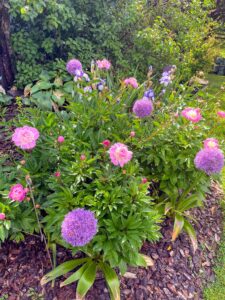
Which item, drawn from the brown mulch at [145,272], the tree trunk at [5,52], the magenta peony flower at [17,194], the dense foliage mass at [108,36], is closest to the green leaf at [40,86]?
the dense foliage mass at [108,36]

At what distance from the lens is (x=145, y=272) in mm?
2109

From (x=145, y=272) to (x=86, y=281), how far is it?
1.67 feet

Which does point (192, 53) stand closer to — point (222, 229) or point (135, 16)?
point (135, 16)

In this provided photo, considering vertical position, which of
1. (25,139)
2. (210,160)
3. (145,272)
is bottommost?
(145,272)

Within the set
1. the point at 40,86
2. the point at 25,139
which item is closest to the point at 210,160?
the point at 25,139

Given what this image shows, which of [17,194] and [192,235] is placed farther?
[192,235]

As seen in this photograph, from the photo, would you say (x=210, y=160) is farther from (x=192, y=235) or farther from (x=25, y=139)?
(x=25, y=139)

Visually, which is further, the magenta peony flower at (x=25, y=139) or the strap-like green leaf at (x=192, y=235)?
the strap-like green leaf at (x=192, y=235)

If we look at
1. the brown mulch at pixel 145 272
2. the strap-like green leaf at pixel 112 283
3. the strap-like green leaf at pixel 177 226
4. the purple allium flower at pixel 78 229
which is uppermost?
the purple allium flower at pixel 78 229

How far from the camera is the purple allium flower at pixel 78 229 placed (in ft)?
4.83

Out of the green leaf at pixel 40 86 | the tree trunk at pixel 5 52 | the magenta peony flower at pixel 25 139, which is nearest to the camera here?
the magenta peony flower at pixel 25 139

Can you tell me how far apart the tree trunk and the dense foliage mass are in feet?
0.29

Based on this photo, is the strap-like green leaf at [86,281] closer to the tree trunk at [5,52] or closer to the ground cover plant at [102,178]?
the ground cover plant at [102,178]

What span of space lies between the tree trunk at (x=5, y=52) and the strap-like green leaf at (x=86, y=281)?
251 cm
